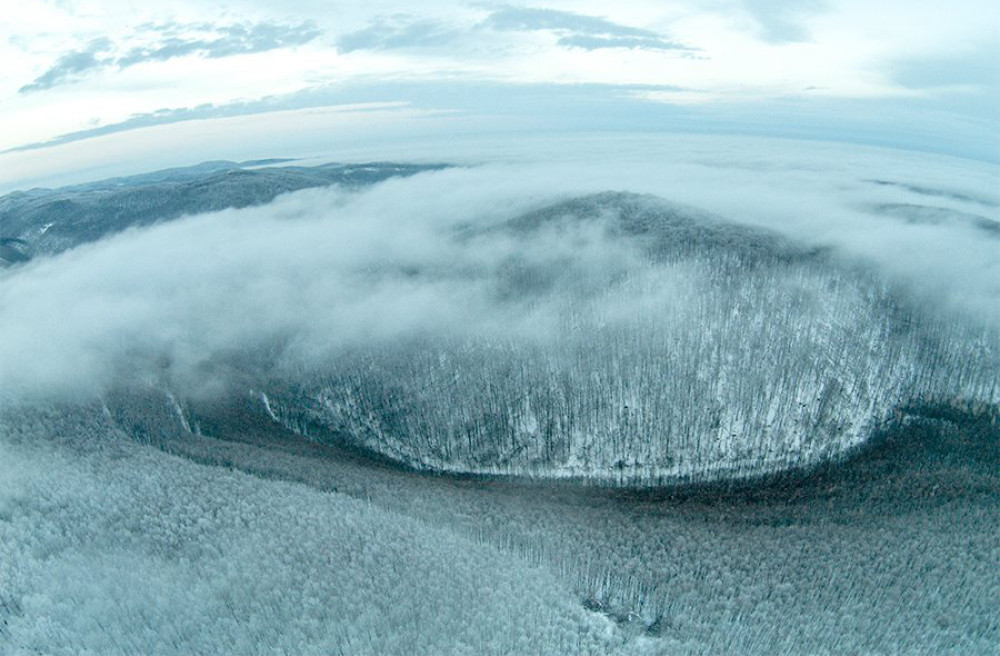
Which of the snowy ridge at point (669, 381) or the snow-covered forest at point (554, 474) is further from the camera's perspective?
the snowy ridge at point (669, 381)

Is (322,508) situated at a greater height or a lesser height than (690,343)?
lesser

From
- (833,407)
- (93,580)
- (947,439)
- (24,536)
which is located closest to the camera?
(93,580)

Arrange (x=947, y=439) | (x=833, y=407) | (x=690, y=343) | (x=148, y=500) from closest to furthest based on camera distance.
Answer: (x=148, y=500) → (x=947, y=439) → (x=833, y=407) → (x=690, y=343)

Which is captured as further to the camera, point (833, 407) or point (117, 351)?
point (117, 351)

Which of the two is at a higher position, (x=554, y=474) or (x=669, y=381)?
(x=669, y=381)

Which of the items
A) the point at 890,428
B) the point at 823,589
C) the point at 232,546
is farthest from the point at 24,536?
the point at 890,428

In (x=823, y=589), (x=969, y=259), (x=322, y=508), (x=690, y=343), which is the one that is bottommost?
(x=823, y=589)

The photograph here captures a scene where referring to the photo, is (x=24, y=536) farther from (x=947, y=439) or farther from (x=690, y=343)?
(x=947, y=439)

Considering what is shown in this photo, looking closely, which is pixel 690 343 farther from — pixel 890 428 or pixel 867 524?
pixel 867 524

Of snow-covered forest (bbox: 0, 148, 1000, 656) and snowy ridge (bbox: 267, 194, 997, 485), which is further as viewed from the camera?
snowy ridge (bbox: 267, 194, 997, 485)

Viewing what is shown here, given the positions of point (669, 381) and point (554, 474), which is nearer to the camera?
point (554, 474)

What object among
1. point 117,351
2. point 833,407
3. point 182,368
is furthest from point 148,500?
point 833,407
